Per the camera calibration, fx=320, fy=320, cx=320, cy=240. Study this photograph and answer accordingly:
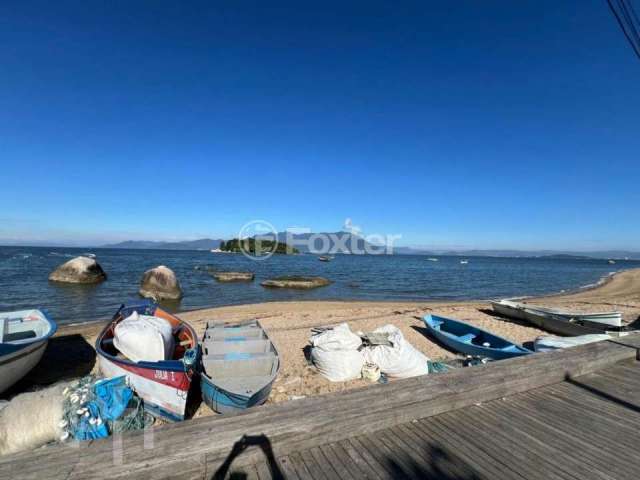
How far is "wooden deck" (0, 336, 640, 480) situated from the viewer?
8.38 feet

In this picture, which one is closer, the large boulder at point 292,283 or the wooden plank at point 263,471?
the wooden plank at point 263,471

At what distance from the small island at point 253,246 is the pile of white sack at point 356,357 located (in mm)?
111317

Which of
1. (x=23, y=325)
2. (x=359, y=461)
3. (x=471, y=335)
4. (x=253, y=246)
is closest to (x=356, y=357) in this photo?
(x=359, y=461)

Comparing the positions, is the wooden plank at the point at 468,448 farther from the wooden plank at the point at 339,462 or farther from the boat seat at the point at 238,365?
the boat seat at the point at 238,365

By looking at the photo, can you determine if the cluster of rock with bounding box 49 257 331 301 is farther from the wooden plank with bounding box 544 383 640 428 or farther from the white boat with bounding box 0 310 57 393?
the wooden plank with bounding box 544 383 640 428

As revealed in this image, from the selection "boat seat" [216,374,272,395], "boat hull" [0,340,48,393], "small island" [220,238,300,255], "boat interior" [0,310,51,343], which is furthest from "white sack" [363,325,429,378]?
"small island" [220,238,300,255]

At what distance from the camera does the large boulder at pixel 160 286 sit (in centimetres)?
2291

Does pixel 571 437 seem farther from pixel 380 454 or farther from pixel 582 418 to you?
pixel 380 454

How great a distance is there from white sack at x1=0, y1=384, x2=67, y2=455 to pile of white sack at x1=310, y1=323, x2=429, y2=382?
5.27 m

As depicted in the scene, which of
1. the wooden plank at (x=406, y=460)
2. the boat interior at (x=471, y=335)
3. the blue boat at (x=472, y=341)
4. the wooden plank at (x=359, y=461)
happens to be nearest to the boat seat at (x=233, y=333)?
the wooden plank at (x=359, y=461)

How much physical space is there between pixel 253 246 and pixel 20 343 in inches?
4880

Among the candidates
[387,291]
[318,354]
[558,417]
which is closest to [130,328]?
[318,354]

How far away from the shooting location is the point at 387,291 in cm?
3053

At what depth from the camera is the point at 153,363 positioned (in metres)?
5.83
